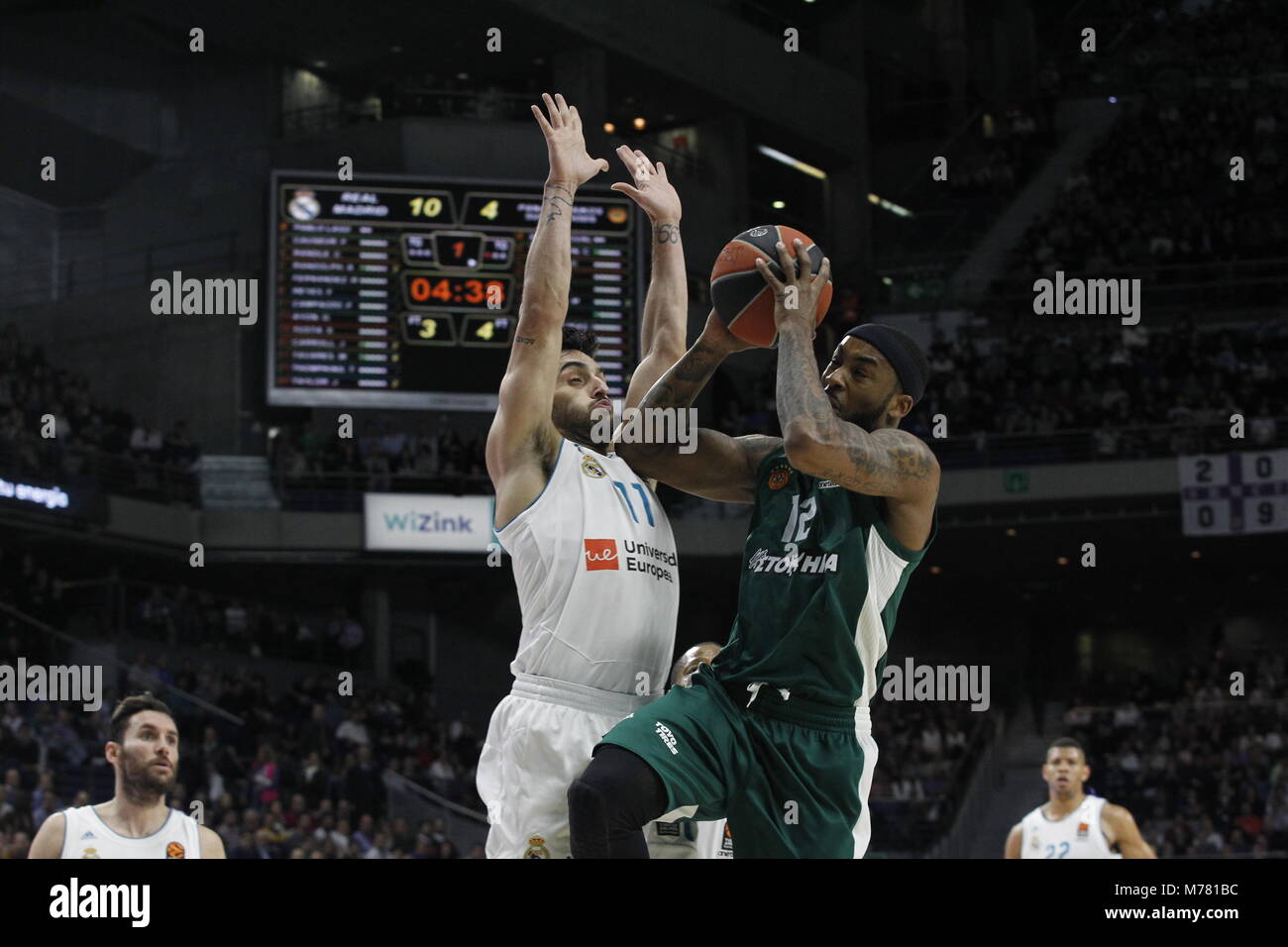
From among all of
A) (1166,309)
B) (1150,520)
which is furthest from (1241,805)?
(1166,309)

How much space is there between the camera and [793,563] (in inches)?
181

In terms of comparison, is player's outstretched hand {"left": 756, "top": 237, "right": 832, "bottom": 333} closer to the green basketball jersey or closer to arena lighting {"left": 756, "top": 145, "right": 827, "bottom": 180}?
the green basketball jersey

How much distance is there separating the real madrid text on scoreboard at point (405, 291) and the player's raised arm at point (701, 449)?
1337 centimetres

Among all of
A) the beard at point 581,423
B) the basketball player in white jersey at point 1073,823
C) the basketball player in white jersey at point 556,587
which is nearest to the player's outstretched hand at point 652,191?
the basketball player in white jersey at point 556,587

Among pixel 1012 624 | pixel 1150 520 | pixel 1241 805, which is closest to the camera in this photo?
pixel 1241 805

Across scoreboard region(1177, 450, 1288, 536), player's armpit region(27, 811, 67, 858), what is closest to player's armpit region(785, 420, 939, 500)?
player's armpit region(27, 811, 67, 858)

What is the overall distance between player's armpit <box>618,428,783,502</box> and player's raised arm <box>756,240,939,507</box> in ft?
1.60

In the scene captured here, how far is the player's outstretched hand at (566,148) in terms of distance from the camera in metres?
5.37

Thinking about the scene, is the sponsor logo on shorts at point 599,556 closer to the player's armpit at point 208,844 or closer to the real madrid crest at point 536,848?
the real madrid crest at point 536,848

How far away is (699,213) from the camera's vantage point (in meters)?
23.5
